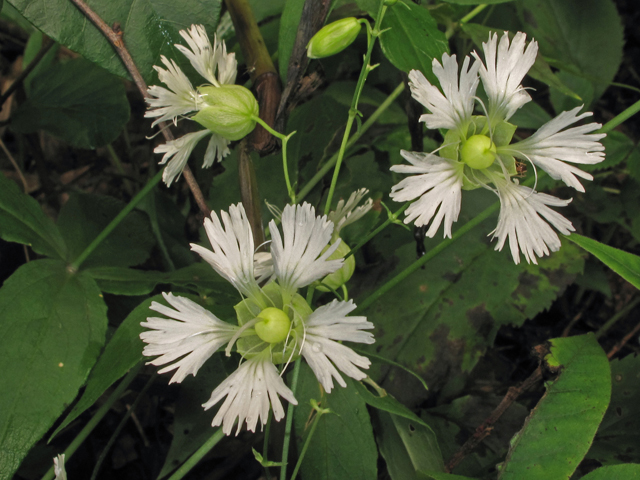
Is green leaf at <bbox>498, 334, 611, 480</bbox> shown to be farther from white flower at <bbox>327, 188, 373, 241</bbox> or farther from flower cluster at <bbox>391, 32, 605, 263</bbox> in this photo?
white flower at <bbox>327, 188, 373, 241</bbox>

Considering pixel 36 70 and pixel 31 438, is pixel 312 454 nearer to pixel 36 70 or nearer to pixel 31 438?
pixel 31 438

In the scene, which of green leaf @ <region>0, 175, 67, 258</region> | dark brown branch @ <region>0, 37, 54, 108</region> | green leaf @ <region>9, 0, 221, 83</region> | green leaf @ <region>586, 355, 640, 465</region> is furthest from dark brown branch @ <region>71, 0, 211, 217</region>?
green leaf @ <region>586, 355, 640, 465</region>

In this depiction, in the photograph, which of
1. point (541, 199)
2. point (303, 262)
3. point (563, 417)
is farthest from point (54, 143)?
point (563, 417)

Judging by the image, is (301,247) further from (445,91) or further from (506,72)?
(506,72)

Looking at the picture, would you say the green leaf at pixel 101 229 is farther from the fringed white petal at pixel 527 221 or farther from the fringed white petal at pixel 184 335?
the fringed white petal at pixel 527 221

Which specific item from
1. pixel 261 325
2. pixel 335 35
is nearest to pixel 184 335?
pixel 261 325
